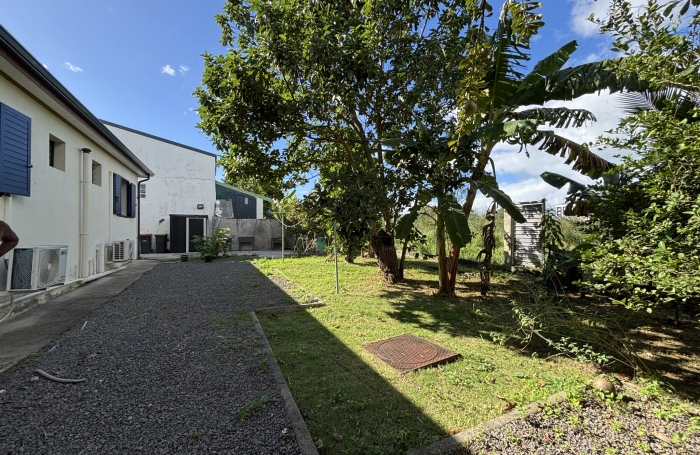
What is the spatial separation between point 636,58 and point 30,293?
28.6 ft

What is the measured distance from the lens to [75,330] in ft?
14.4

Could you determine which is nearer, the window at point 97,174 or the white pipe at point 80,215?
the white pipe at point 80,215

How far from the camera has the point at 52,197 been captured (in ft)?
19.9

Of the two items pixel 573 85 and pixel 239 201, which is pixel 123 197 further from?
pixel 239 201

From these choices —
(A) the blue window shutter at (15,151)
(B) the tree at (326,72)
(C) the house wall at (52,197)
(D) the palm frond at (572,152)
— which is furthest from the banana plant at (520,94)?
(C) the house wall at (52,197)

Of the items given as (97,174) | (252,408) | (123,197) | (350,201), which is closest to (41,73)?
(97,174)

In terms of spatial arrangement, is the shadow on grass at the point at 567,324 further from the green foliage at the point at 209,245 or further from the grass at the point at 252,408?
the green foliage at the point at 209,245

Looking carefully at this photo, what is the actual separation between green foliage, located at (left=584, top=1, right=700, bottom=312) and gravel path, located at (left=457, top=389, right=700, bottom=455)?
2.84 ft

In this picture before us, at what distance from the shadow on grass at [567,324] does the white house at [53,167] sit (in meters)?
6.45

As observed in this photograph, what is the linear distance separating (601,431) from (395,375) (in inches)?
66.6

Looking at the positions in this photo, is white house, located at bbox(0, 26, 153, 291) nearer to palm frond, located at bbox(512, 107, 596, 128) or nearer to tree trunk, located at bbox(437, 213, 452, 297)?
tree trunk, located at bbox(437, 213, 452, 297)

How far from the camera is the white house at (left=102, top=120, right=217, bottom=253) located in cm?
1750

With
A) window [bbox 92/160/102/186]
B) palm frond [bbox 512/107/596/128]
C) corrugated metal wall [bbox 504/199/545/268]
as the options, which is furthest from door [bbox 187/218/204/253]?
palm frond [bbox 512/107/596/128]

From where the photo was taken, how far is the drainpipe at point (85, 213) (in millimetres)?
7191
